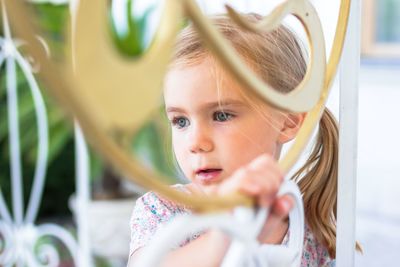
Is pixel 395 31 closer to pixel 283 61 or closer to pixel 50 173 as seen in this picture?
pixel 50 173

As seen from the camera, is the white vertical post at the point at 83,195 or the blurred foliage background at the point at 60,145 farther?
the blurred foliage background at the point at 60,145

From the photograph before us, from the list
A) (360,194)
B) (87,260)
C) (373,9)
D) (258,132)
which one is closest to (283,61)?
(258,132)

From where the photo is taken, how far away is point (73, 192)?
4.34 meters

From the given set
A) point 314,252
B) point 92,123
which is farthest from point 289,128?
point 92,123

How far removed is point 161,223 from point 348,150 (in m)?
0.32

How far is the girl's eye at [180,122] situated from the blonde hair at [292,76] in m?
0.09

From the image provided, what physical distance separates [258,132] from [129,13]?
5.97 ft

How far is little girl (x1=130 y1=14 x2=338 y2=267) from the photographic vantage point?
3.18 feet

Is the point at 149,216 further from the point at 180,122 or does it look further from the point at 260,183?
the point at 260,183

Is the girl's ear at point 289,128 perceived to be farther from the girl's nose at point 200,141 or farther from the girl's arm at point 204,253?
the girl's arm at point 204,253

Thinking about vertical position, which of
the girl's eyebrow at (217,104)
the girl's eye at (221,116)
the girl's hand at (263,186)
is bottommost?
the girl's hand at (263,186)

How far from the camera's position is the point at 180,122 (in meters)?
1.01

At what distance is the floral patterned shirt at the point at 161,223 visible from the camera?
1.08 metres

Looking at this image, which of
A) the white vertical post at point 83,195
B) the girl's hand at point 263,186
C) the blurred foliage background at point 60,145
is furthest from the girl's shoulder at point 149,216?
the blurred foliage background at point 60,145
